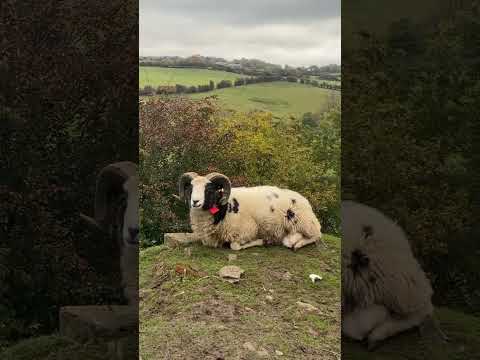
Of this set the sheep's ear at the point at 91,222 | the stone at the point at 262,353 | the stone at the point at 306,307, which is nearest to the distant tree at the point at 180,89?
the sheep's ear at the point at 91,222

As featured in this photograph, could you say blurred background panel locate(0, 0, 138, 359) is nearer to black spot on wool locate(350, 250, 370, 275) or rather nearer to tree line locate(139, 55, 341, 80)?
black spot on wool locate(350, 250, 370, 275)

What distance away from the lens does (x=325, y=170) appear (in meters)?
4.99

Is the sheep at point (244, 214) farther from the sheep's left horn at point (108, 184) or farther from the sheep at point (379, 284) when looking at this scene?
the sheep's left horn at point (108, 184)

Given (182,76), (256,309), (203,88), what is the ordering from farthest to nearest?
(182,76) → (203,88) → (256,309)

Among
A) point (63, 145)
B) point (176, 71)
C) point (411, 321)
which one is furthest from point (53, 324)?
point (176, 71)

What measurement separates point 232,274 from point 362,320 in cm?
148

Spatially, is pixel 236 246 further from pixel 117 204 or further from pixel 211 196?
pixel 117 204

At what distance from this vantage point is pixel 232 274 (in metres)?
4.88

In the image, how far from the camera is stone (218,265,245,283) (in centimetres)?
488

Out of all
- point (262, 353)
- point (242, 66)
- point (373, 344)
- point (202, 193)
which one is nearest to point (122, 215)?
point (202, 193)

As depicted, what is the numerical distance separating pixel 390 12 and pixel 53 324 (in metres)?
3.06

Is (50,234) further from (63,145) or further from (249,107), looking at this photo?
(249,107)

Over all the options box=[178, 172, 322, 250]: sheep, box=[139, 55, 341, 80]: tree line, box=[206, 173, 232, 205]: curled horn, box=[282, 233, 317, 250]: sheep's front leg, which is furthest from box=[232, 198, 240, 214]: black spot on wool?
box=[139, 55, 341, 80]: tree line

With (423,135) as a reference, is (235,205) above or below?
below
